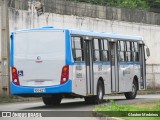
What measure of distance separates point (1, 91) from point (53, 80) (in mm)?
8449

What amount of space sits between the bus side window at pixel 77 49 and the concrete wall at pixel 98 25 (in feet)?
27.7

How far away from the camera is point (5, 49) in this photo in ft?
97.0

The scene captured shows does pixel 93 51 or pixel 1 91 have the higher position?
pixel 93 51

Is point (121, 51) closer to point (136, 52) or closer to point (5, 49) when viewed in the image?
point (136, 52)

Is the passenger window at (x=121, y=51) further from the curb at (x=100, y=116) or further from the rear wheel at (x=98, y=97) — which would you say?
the curb at (x=100, y=116)

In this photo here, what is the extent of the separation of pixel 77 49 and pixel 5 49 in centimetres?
764

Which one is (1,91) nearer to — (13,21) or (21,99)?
(21,99)

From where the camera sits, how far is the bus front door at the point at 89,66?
2339 cm

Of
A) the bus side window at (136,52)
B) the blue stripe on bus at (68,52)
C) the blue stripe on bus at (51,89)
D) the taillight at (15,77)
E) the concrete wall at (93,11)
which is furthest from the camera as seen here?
the concrete wall at (93,11)

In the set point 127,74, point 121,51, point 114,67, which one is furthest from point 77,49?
point 127,74

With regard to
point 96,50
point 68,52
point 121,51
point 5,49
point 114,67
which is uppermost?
point 68,52

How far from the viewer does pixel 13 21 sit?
30.9 metres

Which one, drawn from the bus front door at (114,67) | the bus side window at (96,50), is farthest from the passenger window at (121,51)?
the bus side window at (96,50)

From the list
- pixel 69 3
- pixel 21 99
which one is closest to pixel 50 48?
pixel 21 99
